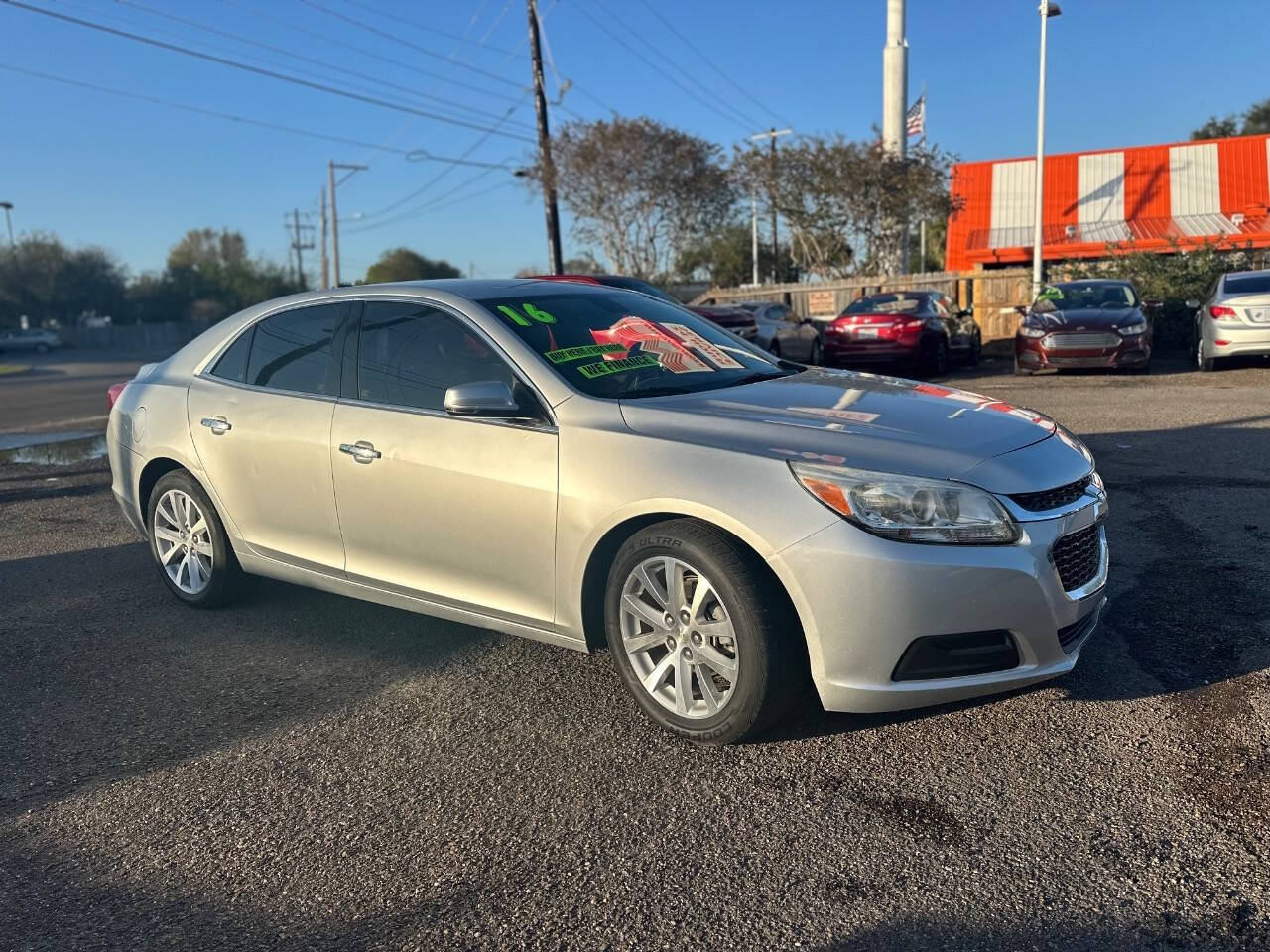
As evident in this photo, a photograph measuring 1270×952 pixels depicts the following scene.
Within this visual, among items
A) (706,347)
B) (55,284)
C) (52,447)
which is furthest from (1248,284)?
(55,284)

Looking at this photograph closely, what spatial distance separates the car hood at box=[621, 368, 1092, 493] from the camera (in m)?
3.34

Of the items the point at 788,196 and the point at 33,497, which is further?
the point at 788,196

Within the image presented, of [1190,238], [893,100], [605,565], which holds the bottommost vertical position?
[605,565]

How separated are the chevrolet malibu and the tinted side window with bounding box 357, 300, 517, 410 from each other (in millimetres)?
12

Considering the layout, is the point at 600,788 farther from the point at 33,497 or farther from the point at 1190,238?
the point at 1190,238

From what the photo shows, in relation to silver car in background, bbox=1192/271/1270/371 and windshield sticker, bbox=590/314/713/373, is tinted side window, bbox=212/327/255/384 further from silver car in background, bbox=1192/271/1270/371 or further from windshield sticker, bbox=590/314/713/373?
silver car in background, bbox=1192/271/1270/371

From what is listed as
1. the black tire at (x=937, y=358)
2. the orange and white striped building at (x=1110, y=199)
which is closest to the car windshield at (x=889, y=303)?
the black tire at (x=937, y=358)

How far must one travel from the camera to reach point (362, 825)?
313 cm

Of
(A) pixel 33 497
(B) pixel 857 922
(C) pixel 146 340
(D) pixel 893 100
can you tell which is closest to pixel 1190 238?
(D) pixel 893 100

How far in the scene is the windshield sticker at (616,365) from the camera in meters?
4.05

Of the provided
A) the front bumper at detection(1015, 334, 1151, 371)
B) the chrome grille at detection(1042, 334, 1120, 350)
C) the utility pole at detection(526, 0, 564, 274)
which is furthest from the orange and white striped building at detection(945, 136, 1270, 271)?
the chrome grille at detection(1042, 334, 1120, 350)

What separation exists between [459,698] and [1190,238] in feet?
102

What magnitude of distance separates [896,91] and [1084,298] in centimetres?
1950

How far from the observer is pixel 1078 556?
3.48 metres
